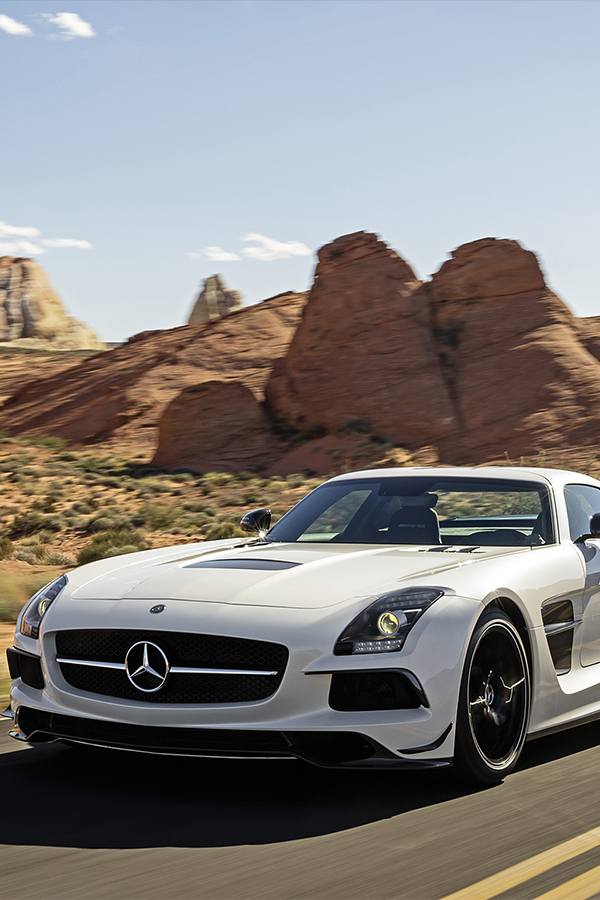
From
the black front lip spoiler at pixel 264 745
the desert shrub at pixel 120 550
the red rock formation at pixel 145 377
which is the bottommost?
the desert shrub at pixel 120 550

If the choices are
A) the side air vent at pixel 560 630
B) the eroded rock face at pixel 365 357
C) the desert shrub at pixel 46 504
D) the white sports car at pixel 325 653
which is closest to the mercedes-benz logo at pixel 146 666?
the white sports car at pixel 325 653

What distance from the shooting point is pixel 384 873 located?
131 inches

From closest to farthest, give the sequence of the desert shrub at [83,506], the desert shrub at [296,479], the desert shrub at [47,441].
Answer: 1. the desert shrub at [83,506]
2. the desert shrub at [296,479]
3. the desert shrub at [47,441]

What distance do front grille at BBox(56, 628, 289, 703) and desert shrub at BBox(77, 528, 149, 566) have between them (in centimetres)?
1442

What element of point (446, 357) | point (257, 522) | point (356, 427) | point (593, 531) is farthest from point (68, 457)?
point (593, 531)

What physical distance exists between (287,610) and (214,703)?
1.54 feet

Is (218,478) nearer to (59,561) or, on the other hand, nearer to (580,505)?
(59,561)

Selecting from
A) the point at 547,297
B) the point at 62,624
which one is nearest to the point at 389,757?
the point at 62,624

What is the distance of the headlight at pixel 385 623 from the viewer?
13.3ft

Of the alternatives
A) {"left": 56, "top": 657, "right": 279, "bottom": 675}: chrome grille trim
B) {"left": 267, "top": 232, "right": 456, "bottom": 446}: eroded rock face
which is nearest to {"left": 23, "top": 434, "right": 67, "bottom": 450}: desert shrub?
{"left": 267, "top": 232, "right": 456, "bottom": 446}: eroded rock face

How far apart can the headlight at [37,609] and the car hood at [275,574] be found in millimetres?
96

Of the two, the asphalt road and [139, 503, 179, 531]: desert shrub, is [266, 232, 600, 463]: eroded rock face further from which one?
the asphalt road

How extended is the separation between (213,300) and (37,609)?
9565 cm

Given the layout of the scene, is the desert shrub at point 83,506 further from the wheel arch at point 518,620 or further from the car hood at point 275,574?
the wheel arch at point 518,620
